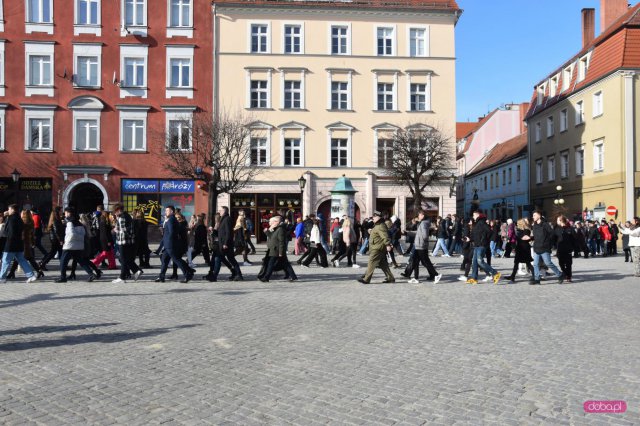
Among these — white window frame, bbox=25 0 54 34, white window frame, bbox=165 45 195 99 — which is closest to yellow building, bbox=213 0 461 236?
white window frame, bbox=165 45 195 99

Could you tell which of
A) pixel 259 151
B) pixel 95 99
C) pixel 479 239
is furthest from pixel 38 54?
pixel 479 239

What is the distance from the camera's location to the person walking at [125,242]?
1456cm

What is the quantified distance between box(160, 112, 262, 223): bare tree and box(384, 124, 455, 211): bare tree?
8.68 metres

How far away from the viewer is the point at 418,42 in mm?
39688

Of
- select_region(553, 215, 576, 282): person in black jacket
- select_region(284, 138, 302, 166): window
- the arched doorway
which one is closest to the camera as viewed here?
select_region(553, 215, 576, 282): person in black jacket

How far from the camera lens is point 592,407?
16.9 feet

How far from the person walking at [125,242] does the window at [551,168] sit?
3774 cm

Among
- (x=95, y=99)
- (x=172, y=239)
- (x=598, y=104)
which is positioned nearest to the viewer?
(x=172, y=239)

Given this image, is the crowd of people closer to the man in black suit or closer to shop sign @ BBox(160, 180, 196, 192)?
the man in black suit

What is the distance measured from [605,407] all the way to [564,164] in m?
41.8

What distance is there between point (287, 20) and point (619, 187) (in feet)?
74.1

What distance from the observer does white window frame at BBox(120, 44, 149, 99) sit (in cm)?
3675

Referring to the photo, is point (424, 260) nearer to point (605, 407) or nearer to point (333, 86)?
point (605, 407)

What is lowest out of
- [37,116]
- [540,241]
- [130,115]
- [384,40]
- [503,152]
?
[540,241]
